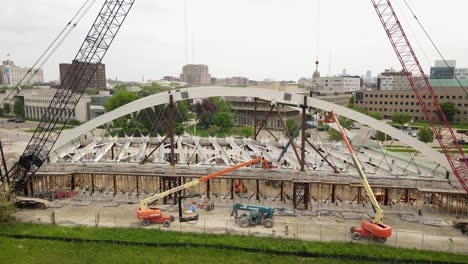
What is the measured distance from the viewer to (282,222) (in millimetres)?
29391

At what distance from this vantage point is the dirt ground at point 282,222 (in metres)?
26.2

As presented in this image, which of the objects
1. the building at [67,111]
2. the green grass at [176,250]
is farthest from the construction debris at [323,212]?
the building at [67,111]

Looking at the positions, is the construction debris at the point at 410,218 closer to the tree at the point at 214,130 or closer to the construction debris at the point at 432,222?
the construction debris at the point at 432,222

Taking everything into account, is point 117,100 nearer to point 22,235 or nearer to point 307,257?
point 22,235

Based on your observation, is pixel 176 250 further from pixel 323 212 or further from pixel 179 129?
pixel 179 129

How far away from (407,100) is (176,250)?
9107 cm

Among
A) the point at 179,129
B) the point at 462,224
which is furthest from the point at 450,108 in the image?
the point at 462,224

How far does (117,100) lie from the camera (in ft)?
277

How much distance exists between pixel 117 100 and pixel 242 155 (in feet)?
183

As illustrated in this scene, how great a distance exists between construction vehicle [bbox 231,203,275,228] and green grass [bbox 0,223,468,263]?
2398mm

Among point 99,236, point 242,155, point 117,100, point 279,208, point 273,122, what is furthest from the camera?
point 273,122

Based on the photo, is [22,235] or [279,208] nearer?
[22,235]

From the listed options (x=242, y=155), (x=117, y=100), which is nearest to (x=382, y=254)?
(x=242, y=155)

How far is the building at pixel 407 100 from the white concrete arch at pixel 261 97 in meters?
62.5
